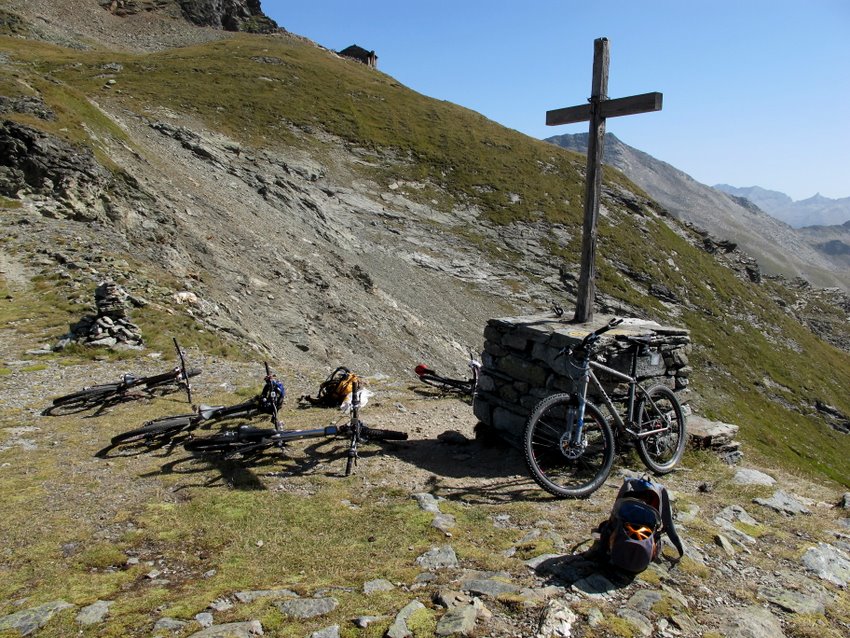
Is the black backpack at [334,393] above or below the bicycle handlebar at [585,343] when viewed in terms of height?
below

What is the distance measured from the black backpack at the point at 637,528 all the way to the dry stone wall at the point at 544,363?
8.91 ft

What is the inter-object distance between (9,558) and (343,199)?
44.7m

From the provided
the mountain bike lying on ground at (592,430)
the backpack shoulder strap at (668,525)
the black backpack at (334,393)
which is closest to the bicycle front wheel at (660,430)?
the mountain bike lying on ground at (592,430)

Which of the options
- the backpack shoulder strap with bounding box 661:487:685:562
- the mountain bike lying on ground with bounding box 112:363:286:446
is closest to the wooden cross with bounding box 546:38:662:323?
the backpack shoulder strap with bounding box 661:487:685:562

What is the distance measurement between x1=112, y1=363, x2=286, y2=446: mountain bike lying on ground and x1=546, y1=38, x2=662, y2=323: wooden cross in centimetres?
567

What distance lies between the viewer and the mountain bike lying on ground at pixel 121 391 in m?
10.4

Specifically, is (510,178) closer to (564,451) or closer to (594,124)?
(594,124)

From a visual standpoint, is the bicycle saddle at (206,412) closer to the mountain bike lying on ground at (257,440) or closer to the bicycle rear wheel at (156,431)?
the bicycle rear wheel at (156,431)

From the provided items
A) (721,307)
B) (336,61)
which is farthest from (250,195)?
(336,61)

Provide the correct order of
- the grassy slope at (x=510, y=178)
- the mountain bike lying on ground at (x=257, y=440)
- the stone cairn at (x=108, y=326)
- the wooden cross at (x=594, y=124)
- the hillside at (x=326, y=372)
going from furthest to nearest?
1. the grassy slope at (x=510, y=178)
2. the stone cairn at (x=108, y=326)
3. the wooden cross at (x=594, y=124)
4. the mountain bike lying on ground at (x=257, y=440)
5. the hillside at (x=326, y=372)

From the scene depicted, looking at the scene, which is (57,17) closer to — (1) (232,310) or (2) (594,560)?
(1) (232,310)

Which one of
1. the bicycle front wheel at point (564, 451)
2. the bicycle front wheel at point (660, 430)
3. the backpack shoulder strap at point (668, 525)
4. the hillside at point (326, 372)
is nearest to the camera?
the hillside at point (326, 372)

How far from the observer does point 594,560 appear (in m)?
5.41

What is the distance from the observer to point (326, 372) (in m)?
16.4
